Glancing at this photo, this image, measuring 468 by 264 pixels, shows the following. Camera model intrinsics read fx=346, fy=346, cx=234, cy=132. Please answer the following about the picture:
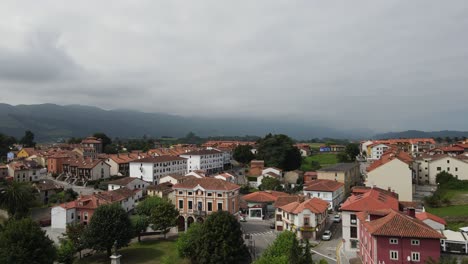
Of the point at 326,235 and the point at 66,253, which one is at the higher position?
the point at 326,235

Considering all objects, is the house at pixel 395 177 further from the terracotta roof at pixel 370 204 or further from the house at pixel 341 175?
the terracotta roof at pixel 370 204

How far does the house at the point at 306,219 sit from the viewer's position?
42312 millimetres

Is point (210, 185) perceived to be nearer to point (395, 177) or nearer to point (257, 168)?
point (395, 177)

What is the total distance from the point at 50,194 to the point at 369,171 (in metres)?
55.9

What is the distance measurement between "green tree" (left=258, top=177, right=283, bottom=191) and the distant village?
0.30 metres

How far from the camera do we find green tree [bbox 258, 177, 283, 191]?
7019 cm

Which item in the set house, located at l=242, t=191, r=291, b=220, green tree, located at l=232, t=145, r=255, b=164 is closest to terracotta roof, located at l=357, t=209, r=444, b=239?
house, located at l=242, t=191, r=291, b=220

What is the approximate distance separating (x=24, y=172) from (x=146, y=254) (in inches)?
1772

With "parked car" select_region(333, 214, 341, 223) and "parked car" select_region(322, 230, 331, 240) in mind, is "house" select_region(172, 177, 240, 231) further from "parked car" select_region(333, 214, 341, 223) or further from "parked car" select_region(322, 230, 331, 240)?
"parked car" select_region(333, 214, 341, 223)

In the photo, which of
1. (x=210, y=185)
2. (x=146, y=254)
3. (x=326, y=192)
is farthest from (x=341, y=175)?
(x=146, y=254)

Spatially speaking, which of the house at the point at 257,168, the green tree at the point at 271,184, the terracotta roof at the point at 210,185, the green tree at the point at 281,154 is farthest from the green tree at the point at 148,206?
the green tree at the point at 281,154

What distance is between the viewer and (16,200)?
167 feet

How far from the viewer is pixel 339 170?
65188 millimetres

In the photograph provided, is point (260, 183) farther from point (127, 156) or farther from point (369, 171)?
point (127, 156)
